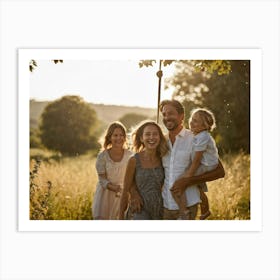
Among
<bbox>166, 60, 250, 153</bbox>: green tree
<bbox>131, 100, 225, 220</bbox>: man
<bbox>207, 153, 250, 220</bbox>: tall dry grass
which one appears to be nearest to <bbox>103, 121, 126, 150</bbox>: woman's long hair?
<bbox>131, 100, 225, 220</bbox>: man

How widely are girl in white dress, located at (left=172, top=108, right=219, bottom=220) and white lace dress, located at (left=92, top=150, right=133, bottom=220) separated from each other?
0.43 m

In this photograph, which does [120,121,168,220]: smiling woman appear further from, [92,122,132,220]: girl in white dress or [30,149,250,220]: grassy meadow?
[30,149,250,220]: grassy meadow

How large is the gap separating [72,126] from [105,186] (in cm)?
51

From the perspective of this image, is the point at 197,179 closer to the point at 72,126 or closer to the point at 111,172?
the point at 111,172

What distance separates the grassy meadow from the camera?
191 inches

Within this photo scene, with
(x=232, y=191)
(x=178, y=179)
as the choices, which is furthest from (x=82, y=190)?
(x=232, y=191)

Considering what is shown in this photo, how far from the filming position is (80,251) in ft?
15.8

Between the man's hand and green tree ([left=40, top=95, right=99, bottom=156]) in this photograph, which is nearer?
the man's hand
